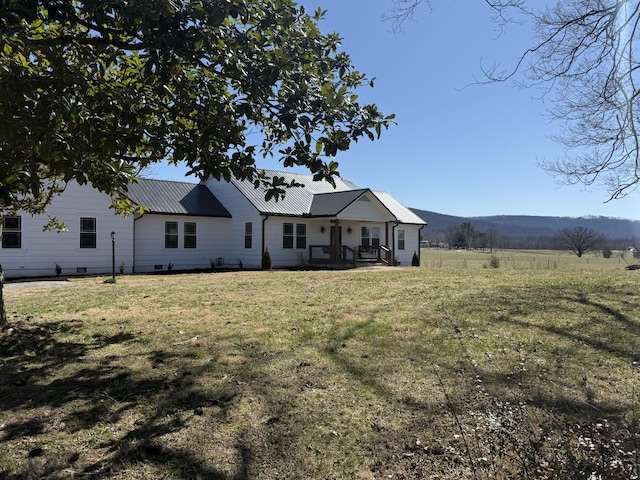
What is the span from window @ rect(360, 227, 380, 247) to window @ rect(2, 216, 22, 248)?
623 inches

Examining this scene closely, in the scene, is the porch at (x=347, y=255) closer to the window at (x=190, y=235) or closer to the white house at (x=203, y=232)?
the white house at (x=203, y=232)

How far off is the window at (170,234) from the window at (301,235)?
5779 mm

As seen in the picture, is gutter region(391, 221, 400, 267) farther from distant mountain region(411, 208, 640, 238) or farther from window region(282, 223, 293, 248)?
distant mountain region(411, 208, 640, 238)

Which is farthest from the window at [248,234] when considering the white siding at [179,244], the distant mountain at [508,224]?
the distant mountain at [508,224]

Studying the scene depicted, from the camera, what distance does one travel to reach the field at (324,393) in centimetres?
277

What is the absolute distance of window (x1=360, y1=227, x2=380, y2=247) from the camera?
2566cm

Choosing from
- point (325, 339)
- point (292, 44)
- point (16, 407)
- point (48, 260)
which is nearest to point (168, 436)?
point (16, 407)

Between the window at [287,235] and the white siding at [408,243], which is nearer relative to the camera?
the window at [287,235]

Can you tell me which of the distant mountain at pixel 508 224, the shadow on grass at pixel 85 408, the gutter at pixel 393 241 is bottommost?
the shadow on grass at pixel 85 408

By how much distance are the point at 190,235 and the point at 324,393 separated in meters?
18.4

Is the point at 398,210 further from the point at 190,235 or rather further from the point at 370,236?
the point at 190,235

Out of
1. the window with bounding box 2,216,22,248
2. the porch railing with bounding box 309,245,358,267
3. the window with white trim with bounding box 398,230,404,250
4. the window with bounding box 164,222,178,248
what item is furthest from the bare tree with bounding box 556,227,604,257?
the window with bounding box 2,216,22,248

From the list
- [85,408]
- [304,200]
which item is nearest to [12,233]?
[304,200]

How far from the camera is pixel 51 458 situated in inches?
113
